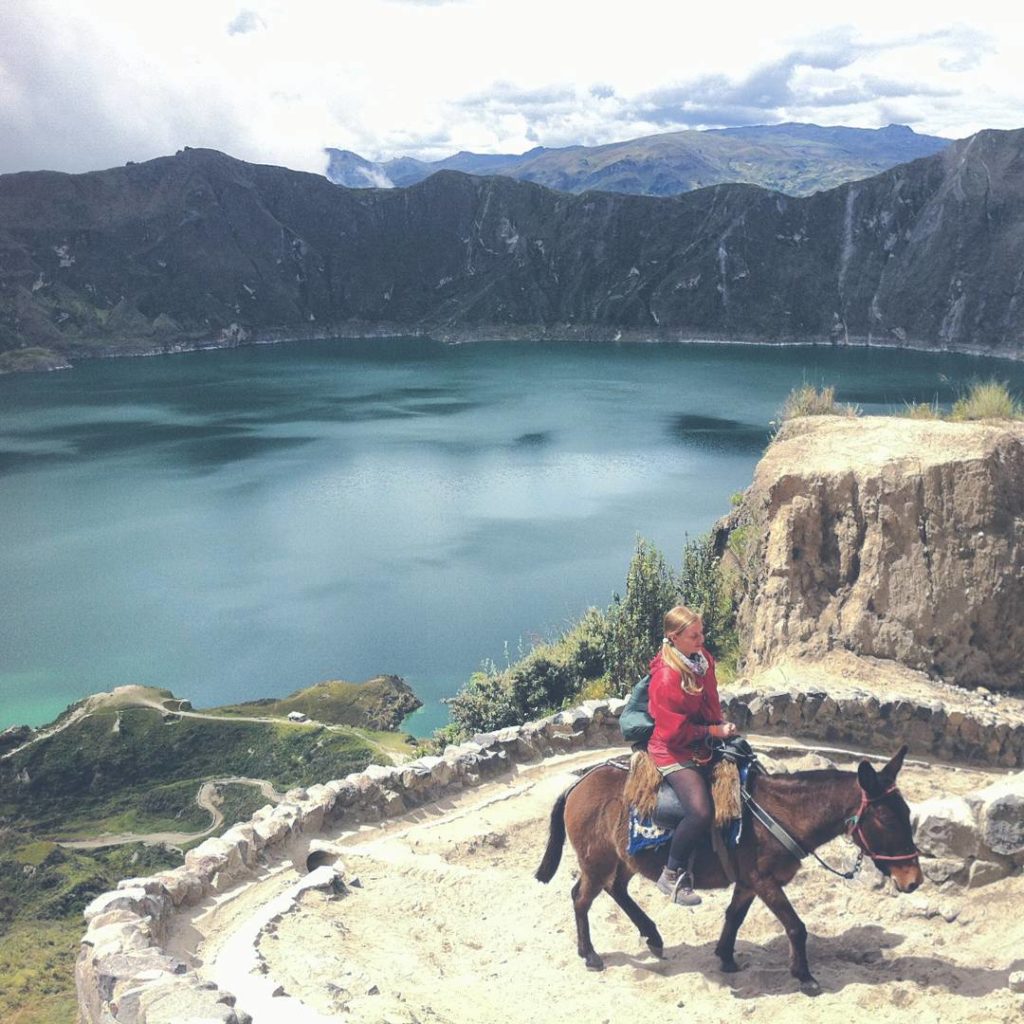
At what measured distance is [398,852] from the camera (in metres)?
10.5

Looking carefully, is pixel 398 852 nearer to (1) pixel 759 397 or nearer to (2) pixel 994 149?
(1) pixel 759 397

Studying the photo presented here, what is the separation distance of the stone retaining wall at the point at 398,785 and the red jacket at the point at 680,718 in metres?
3.57

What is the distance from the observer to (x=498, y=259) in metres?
177

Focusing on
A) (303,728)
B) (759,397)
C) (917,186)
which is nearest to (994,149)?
(917,186)

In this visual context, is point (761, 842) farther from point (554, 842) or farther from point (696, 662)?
point (554, 842)

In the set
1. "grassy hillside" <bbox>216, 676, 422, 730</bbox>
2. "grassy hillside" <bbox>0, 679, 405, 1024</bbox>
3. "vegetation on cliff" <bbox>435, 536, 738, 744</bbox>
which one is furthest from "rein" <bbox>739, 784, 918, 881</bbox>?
"grassy hillside" <bbox>216, 676, 422, 730</bbox>

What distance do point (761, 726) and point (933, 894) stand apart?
4790 mm

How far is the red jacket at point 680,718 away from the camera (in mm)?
7465

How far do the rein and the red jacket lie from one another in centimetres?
46

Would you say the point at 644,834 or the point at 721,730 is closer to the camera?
the point at 721,730

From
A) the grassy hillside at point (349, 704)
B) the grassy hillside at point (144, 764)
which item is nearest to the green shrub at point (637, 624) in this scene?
the grassy hillside at point (144, 764)

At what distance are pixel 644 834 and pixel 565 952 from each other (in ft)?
4.68

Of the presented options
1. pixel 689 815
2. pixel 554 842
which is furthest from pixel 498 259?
Answer: pixel 689 815

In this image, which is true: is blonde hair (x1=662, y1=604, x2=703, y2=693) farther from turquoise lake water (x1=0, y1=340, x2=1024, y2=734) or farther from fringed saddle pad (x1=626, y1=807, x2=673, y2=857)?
turquoise lake water (x1=0, y1=340, x2=1024, y2=734)
